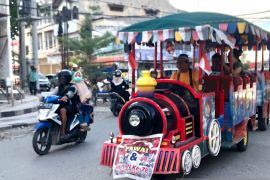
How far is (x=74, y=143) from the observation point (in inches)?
330

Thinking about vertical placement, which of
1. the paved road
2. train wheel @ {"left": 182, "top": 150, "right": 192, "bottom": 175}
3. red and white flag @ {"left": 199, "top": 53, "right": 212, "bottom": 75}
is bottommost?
the paved road

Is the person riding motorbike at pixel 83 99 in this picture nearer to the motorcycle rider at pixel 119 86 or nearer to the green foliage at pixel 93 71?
the motorcycle rider at pixel 119 86

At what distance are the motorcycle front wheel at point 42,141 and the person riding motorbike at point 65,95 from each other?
363mm

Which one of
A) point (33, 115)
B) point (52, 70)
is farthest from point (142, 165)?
point (52, 70)

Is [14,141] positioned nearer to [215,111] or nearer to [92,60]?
[215,111]

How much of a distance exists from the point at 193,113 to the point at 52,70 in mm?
45942

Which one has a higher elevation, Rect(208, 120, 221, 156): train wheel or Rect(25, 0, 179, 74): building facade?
Rect(25, 0, 179, 74): building facade

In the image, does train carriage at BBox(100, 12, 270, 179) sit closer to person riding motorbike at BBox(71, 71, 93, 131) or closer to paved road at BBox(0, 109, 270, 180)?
paved road at BBox(0, 109, 270, 180)

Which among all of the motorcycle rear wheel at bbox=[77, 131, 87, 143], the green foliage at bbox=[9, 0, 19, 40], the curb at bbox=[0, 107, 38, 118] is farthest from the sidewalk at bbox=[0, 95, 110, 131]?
the green foliage at bbox=[9, 0, 19, 40]

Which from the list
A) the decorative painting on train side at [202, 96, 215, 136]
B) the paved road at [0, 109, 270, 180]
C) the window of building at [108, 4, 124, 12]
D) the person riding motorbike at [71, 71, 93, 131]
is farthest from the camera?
the window of building at [108, 4, 124, 12]

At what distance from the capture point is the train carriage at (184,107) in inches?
199

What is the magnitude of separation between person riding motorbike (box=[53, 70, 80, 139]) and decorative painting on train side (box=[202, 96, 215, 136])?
276 centimetres

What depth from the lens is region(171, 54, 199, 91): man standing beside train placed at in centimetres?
611

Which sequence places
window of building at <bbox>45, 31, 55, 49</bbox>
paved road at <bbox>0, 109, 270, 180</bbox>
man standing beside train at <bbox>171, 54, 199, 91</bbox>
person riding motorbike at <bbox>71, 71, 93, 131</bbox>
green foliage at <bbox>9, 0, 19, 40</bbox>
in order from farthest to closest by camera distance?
window of building at <bbox>45, 31, 55, 49</bbox>
green foliage at <bbox>9, 0, 19, 40</bbox>
person riding motorbike at <bbox>71, 71, 93, 131</bbox>
man standing beside train at <bbox>171, 54, 199, 91</bbox>
paved road at <bbox>0, 109, 270, 180</bbox>
